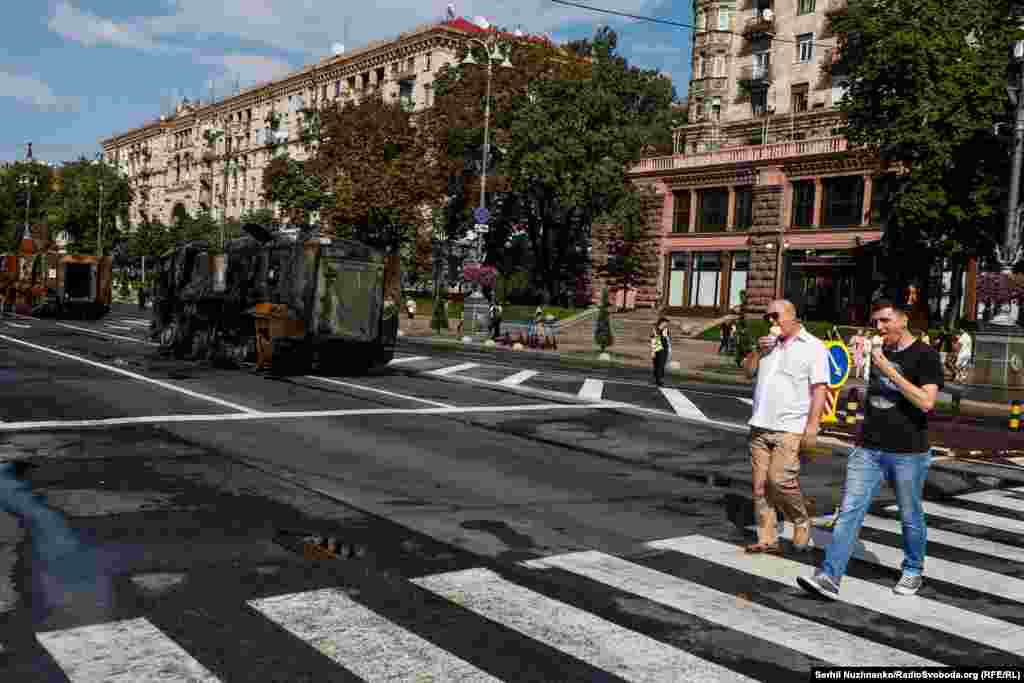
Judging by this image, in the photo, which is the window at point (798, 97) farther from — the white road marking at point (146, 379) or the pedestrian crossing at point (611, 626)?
the pedestrian crossing at point (611, 626)

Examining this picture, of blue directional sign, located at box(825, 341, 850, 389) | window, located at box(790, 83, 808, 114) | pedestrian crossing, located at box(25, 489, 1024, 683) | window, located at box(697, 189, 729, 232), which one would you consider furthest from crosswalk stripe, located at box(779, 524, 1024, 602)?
window, located at box(790, 83, 808, 114)

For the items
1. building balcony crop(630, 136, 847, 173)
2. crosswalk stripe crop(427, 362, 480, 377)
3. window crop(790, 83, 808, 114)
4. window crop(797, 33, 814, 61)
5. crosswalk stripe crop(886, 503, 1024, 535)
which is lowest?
crosswalk stripe crop(427, 362, 480, 377)

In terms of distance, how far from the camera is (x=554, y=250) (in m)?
63.4

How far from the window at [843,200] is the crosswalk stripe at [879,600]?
3943 centimetres

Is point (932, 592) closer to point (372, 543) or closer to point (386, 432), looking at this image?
point (372, 543)

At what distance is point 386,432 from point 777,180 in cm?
3829

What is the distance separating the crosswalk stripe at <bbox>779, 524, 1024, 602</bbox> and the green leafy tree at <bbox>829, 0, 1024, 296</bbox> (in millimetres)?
28969

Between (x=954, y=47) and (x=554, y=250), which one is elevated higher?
(x=954, y=47)

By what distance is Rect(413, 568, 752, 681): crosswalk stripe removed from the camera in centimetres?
498

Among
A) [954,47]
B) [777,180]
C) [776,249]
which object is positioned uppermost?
[954,47]

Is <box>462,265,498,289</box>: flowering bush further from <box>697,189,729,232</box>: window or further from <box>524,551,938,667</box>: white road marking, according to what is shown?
<box>524,551,938,667</box>: white road marking

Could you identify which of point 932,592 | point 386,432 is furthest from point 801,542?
point 386,432

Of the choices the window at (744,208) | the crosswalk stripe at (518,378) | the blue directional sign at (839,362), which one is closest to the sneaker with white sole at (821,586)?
the blue directional sign at (839,362)

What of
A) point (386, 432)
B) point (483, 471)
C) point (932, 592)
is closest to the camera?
point (932, 592)
